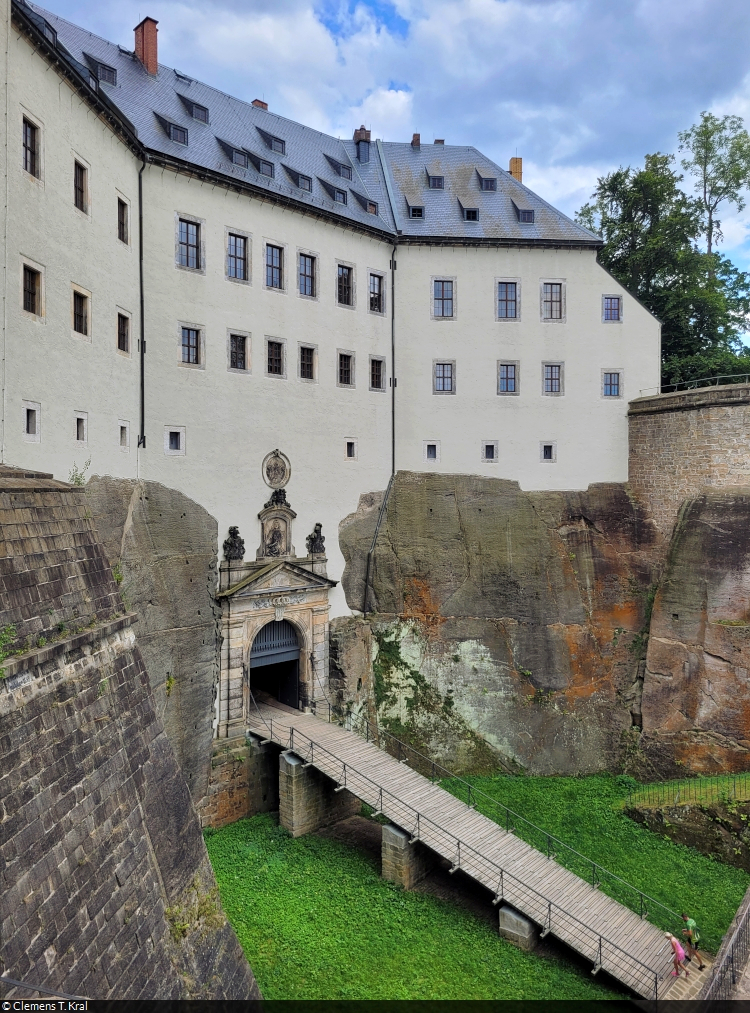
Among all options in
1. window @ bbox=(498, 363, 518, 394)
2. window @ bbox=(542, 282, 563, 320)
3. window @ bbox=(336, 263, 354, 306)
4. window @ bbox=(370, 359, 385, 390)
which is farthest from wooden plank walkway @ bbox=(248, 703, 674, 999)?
window @ bbox=(542, 282, 563, 320)

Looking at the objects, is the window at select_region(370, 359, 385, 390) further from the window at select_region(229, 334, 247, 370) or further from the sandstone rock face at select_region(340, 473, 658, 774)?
the window at select_region(229, 334, 247, 370)

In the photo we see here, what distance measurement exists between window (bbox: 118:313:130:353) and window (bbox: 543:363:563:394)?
1565 cm

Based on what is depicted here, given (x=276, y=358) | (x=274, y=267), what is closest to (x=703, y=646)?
(x=276, y=358)

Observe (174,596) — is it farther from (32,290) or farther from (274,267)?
(274,267)

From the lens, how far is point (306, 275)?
2347 centimetres

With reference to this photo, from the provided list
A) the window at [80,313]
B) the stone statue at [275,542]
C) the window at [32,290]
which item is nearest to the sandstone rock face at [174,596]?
the stone statue at [275,542]

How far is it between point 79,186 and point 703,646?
23091 millimetres

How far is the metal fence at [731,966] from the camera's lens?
10.3 metres

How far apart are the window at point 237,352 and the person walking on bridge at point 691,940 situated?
63.3 feet

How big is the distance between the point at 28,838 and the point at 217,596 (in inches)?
530

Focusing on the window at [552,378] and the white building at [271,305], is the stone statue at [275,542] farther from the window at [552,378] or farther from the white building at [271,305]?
the window at [552,378]

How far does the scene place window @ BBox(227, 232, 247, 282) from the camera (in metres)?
21.4

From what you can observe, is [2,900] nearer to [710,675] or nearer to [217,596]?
[217,596]

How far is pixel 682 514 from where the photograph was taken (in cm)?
2381
